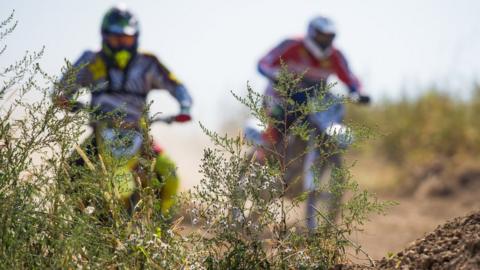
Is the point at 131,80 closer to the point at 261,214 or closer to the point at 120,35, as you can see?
the point at 120,35

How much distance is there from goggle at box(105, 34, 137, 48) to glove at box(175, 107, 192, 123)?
2.23 ft

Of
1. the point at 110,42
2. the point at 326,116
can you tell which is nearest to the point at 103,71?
the point at 110,42

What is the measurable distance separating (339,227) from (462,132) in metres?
11.4

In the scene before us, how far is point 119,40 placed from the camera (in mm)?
7484

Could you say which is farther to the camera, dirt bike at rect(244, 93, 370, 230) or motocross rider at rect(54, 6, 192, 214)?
motocross rider at rect(54, 6, 192, 214)

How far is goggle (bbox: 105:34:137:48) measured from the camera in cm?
748

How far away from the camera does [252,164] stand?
3.62m

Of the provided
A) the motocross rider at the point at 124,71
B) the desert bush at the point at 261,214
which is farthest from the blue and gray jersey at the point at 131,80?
the desert bush at the point at 261,214

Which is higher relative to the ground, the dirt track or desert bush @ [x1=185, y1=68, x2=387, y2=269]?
the dirt track

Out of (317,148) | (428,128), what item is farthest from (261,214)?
(428,128)

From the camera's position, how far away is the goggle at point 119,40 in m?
7.48

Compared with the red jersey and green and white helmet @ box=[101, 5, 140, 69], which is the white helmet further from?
green and white helmet @ box=[101, 5, 140, 69]

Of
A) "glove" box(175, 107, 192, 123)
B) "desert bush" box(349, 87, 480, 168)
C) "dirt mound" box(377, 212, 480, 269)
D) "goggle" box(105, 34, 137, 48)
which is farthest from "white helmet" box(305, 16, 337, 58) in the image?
"dirt mound" box(377, 212, 480, 269)

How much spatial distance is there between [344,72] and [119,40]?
263 centimetres
